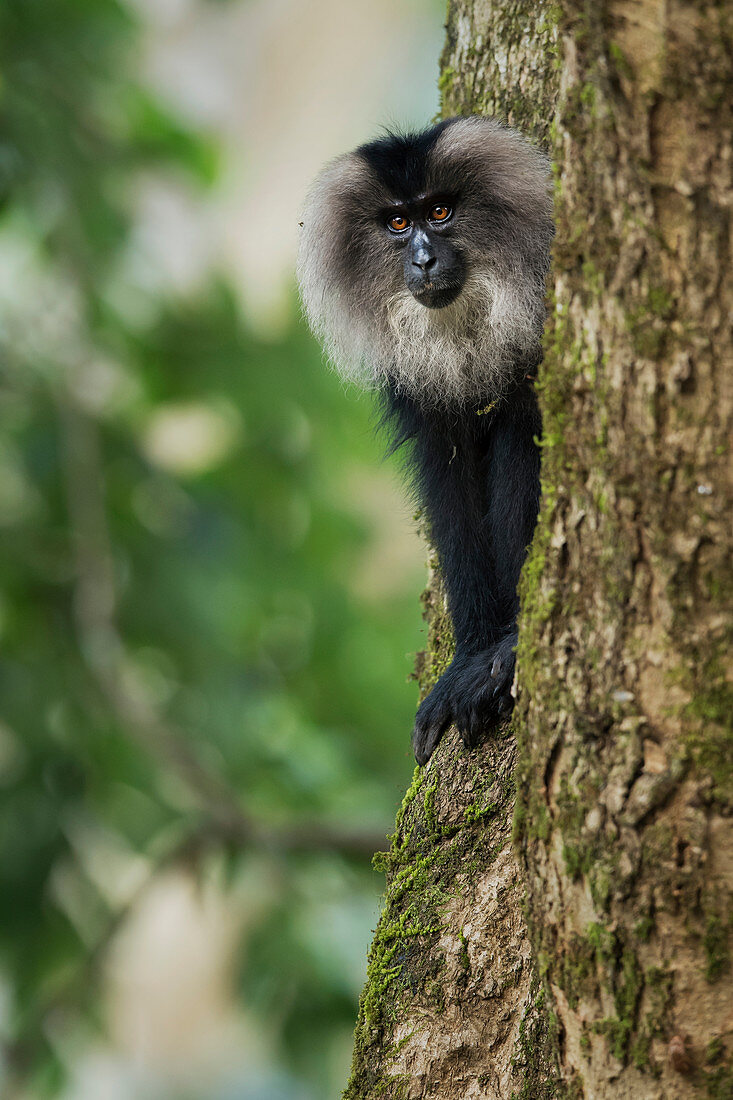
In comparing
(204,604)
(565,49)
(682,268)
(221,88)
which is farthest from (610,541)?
(221,88)

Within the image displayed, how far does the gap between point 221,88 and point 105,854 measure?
40.5 ft

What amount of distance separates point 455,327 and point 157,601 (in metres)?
2.91

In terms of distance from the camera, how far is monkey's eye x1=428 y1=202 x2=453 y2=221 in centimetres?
340

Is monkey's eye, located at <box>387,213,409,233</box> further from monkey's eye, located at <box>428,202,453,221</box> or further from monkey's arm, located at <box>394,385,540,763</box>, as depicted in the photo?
monkey's arm, located at <box>394,385,540,763</box>

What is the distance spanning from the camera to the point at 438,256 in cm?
333

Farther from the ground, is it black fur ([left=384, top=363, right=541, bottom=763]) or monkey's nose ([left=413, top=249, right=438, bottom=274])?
monkey's nose ([left=413, top=249, right=438, bottom=274])

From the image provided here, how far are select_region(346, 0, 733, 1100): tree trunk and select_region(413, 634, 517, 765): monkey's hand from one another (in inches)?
37.5

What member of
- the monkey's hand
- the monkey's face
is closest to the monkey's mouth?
the monkey's face

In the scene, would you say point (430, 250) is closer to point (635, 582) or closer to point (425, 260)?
point (425, 260)

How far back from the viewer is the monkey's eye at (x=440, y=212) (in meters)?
3.40

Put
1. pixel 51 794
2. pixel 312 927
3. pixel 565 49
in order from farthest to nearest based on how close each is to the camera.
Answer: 1. pixel 312 927
2. pixel 51 794
3. pixel 565 49

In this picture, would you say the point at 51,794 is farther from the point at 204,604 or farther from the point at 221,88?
the point at 221,88

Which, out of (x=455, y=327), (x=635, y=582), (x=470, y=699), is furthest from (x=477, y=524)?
(x=635, y=582)

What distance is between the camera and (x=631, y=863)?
5.43ft
